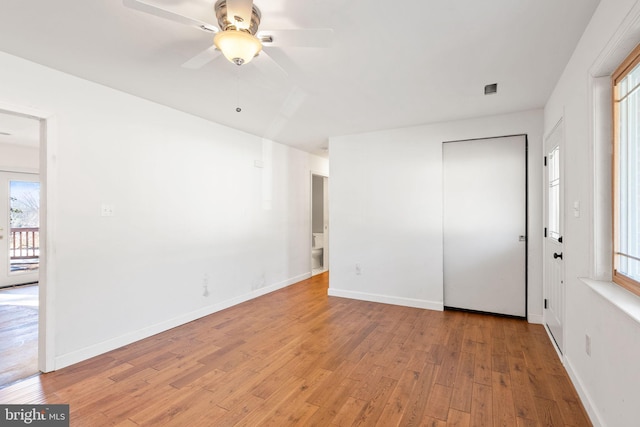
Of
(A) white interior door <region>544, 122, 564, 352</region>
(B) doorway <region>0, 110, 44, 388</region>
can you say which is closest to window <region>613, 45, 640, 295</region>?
(A) white interior door <region>544, 122, 564, 352</region>

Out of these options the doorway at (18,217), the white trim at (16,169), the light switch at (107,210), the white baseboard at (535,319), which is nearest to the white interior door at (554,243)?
the white baseboard at (535,319)

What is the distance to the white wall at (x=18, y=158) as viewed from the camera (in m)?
5.30

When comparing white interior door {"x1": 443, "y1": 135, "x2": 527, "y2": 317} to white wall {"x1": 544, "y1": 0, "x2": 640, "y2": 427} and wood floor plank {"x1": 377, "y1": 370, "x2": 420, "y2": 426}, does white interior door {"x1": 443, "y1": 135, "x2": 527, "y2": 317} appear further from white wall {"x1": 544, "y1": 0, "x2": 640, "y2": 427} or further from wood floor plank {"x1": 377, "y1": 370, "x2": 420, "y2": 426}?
wood floor plank {"x1": 377, "y1": 370, "x2": 420, "y2": 426}

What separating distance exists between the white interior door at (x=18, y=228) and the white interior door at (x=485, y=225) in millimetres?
7121

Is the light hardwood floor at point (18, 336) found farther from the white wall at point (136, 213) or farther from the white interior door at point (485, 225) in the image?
the white interior door at point (485, 225)

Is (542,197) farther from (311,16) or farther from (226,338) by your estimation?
(226,338)

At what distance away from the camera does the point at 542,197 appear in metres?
3.44

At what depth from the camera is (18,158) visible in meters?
5.47

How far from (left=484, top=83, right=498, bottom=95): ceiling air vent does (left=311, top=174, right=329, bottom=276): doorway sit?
12.3 feet

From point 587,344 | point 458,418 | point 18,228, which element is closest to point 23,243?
point 18,228

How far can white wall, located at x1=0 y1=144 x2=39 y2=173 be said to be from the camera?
530 centimetres

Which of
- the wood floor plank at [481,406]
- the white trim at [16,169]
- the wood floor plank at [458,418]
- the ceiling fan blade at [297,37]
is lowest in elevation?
the wood floor plank at [458,418]

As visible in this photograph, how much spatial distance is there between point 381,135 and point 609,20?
9.36ft

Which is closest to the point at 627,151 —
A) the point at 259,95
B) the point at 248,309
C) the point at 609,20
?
the point at 609,20
